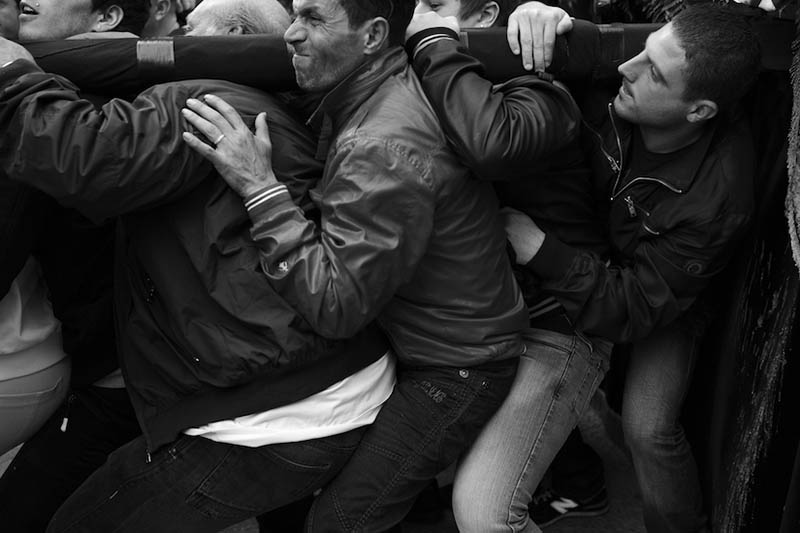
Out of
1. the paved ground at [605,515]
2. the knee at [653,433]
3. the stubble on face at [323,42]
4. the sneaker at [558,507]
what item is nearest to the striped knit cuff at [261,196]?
the stubble on face at [323,42]

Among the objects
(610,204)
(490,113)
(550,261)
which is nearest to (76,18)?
(490,113)

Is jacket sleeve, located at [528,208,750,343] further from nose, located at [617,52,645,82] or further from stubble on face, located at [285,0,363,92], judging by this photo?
stubble on face, located at [285,0,363,92]

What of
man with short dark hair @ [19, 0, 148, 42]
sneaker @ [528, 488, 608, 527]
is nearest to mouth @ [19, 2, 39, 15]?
man with short dark hair @ [19, 0, 148, 42]

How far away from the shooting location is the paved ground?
11.2 feet

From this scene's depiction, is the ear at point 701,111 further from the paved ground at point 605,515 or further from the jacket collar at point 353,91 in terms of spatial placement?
the paved ground at point 605,515

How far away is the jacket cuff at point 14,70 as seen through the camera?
2.09 m

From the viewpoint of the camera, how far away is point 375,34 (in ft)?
7.63

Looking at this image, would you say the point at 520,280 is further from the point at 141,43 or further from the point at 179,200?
the point at 141,43

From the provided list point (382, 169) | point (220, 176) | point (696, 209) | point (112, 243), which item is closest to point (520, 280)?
point (696, 209)

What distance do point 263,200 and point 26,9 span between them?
919 millimetres

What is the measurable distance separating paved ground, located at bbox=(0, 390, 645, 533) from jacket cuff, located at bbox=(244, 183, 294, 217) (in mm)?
1648

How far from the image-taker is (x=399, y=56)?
232 centimetres

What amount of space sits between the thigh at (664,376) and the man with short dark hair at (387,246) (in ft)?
1.74

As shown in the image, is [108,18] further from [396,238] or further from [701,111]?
[701,111]
